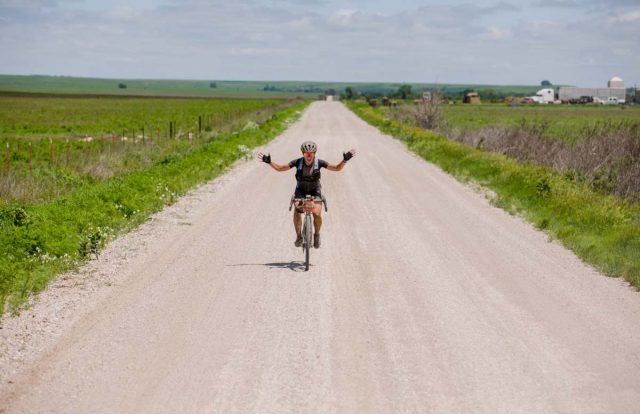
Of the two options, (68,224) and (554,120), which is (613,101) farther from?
(68,224)

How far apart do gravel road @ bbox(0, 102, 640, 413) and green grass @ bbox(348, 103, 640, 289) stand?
0.44m

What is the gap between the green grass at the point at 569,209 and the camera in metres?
11.3

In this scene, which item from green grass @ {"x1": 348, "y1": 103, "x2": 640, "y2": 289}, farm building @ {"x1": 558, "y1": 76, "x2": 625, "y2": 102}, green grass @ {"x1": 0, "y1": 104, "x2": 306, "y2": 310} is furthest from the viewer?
farm building @ {"x1": 558, "y1": 76, "x2": 625, "y2": 102}

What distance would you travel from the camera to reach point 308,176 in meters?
Result: 10.4

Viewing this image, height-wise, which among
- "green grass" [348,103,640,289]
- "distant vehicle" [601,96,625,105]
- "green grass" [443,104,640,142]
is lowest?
"green grass" [348,103,640,289]

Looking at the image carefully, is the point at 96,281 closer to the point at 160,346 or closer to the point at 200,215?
the point at 160,346

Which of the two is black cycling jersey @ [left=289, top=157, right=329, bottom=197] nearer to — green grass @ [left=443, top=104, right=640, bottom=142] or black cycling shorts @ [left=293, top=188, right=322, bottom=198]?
black cycling shorts @ [left=293, top=188, right=322, bottom=198]

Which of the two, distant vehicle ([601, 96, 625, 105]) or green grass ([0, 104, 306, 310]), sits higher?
distant vehicle ([601, 96, 625, 105])

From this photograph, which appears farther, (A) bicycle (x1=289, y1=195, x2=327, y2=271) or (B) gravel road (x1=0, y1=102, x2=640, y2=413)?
(A) bicycle (x1=289, y1=195, x2=327, y2=271)

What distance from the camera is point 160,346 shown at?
7047mm

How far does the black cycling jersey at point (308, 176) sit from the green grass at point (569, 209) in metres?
4.47

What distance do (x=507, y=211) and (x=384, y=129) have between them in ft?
108

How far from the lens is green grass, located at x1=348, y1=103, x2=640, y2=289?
11.3 metres

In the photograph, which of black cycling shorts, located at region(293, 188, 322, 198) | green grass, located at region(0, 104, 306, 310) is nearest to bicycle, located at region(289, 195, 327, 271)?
black cycling shorts, located at region(293, 188, 322, 198)
